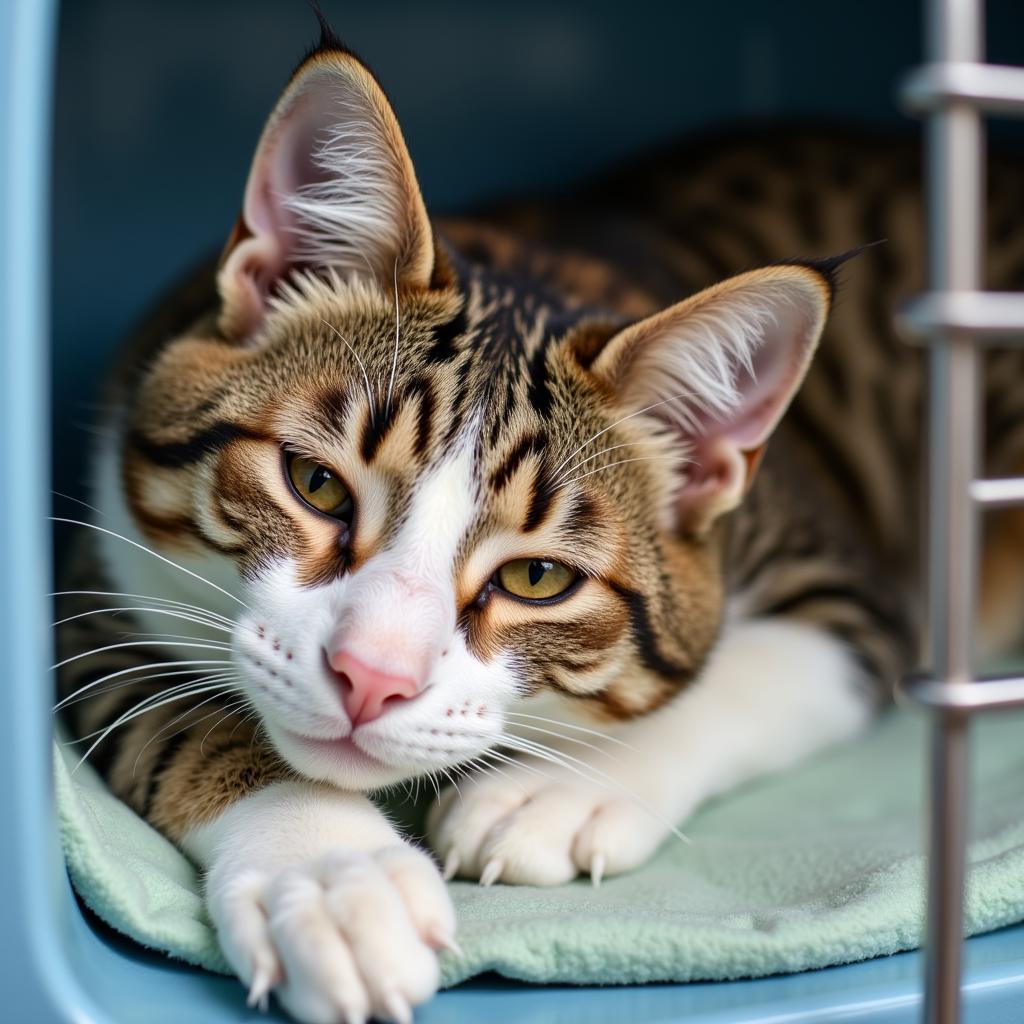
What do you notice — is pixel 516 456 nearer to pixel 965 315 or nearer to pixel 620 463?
pixel 620 463

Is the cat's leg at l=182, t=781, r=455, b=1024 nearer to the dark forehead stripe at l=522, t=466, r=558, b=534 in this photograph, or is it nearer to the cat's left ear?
the dark forehead stripe at l=522, t=466, r=558, b=534

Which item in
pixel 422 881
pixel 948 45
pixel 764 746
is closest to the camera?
pixel 948 45

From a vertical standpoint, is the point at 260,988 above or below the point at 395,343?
below

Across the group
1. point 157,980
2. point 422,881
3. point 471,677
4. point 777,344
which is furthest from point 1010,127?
point 157,980

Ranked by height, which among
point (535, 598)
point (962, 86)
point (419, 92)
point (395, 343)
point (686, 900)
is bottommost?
point (686, 900)

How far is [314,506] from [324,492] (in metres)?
0.01

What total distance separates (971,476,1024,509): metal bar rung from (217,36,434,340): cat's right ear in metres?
0.52

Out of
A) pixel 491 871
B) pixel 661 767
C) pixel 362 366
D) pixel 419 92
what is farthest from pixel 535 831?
pixel 419 92

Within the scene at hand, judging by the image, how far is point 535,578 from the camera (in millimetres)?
1006

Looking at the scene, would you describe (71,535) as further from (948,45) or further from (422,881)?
(948,45)

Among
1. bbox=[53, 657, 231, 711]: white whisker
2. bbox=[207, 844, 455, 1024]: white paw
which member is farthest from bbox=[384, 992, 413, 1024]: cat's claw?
bbox=[53, 657, 231, 711]: white whisker

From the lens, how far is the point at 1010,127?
209 centimetres

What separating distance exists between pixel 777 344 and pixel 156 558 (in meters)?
0.58

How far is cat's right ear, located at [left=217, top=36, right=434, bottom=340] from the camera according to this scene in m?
0.97
